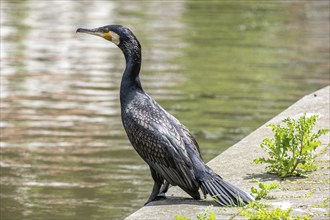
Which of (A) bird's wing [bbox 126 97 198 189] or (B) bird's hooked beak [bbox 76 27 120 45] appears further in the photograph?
(B) bird's hooked beak [bbox 76 27 120 45]

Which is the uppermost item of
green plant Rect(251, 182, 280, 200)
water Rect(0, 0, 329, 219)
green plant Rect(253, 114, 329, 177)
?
green plant Rect(253, 114, 329, 177)

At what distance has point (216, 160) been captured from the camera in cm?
877

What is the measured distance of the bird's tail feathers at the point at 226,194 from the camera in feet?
22.8

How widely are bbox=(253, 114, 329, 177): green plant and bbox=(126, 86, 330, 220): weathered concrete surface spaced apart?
0.09 meters

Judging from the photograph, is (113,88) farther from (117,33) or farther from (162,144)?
(162,144)

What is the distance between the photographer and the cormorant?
7.05m

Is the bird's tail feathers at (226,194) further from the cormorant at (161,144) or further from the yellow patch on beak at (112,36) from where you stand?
the yellow patch on beak at (112,36)

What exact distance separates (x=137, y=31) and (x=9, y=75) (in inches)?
324

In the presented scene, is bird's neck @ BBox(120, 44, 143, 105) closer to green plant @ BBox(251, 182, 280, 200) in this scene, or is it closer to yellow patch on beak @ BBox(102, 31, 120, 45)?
yellow patch on beak @ BBox(102, 31, 120, 45)

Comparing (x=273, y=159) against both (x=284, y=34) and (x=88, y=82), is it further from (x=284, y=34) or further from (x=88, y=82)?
(x=284, y=34)

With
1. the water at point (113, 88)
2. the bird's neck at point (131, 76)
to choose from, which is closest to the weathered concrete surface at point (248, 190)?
the bird's neck at point (131, 76)

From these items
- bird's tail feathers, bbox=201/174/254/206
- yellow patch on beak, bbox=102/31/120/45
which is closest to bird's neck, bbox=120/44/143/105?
yellow patch on beak, bbox=102/31/120/45

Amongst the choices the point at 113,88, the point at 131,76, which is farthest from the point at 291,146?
the point at 113,88

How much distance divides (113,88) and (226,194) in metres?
10.6
